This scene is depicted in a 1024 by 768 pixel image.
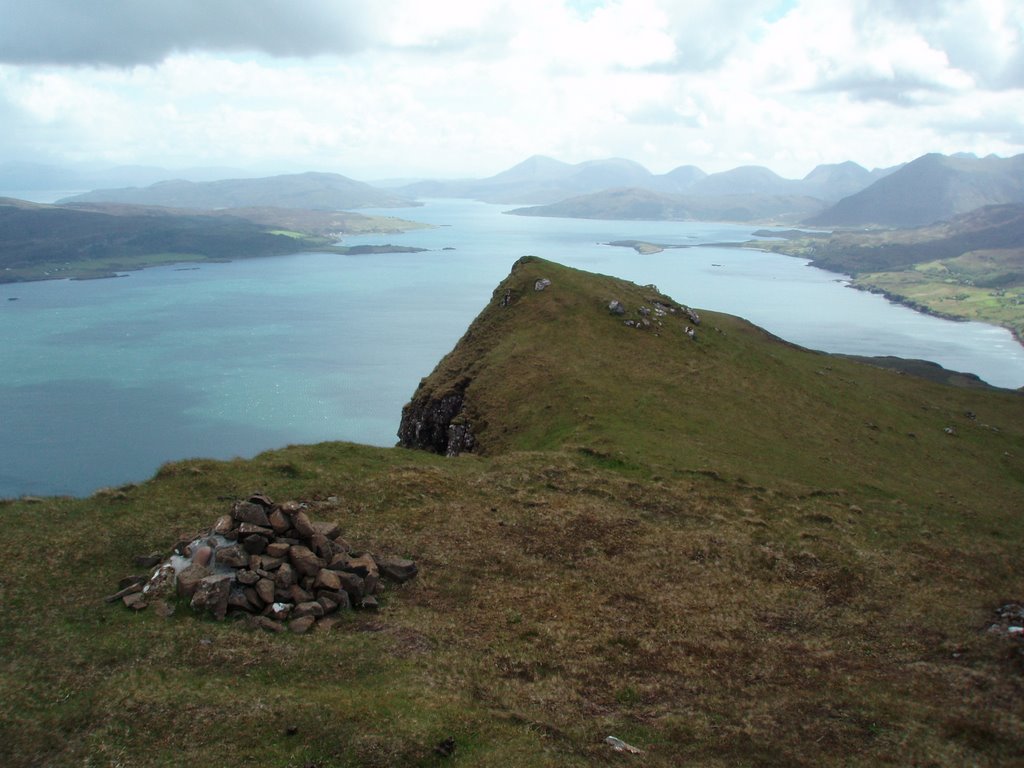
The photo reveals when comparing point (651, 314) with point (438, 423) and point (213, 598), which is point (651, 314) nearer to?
point (438, 423)

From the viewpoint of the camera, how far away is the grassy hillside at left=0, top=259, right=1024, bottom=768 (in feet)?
63.6

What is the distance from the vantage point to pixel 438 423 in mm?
61688

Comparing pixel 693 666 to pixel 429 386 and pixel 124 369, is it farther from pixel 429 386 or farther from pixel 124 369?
pixel 124 369

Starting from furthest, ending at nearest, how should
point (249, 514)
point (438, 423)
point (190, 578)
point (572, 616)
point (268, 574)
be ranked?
point (438, 423), point (249, 514), point (572, 616), point (268, 574), point (190, 578)

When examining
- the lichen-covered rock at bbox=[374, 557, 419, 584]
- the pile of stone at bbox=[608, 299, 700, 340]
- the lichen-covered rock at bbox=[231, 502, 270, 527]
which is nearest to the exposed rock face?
the pile of stone at bbox=[608, 299, 700, 340]

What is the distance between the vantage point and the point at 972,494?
50594mm

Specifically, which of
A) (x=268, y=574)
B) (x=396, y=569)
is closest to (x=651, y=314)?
(x=396, y=569)

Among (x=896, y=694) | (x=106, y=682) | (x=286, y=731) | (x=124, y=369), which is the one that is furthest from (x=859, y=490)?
(x=124, y=369)

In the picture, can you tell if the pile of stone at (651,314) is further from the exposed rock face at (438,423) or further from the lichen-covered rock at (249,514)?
the lichen-covered rock at (249,514)

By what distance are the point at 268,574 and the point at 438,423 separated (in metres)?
35.6

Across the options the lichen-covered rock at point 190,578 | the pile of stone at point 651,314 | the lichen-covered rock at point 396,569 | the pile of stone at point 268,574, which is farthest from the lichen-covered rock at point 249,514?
the pile of stone at point 651,314

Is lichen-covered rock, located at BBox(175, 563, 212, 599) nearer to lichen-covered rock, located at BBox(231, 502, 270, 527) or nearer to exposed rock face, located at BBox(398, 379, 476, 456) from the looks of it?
lichen-covered rock, located at BBox(231, 502, 270, 527)

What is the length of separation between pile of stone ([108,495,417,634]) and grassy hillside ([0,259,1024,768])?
94 cm

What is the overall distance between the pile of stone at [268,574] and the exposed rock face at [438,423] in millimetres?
28527
